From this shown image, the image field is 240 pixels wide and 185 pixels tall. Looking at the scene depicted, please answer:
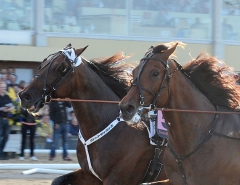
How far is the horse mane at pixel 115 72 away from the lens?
580cm

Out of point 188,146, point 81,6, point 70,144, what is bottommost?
point 70,144

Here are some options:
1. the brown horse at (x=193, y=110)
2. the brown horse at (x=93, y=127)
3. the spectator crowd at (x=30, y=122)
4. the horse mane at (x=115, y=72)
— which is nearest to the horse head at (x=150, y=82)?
the brown horse at (x=193, y=110)

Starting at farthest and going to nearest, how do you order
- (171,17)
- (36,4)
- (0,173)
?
1. (171,17)
2. (36,4)
3. (0,173)

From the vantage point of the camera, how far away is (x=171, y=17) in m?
15.7

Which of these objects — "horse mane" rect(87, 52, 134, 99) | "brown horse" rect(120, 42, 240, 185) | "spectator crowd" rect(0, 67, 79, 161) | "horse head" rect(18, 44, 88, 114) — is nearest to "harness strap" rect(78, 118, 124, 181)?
"horse mane" rect(87, 52, 134, 99)

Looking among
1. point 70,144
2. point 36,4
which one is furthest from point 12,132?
point 36,4

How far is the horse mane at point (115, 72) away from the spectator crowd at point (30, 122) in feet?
12.5

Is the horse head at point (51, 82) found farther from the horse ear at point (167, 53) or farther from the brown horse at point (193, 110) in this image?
the horse ear at point (167, 53)

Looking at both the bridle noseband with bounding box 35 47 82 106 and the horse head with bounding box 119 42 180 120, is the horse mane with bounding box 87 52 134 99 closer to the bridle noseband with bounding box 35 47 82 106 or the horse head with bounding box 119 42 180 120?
the bridle noseband with bounding box 35 47 82 106

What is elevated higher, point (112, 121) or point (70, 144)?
point (112, 121)

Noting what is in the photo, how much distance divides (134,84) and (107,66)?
1664mm

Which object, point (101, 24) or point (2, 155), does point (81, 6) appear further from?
point (2, 155)

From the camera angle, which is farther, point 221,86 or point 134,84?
point 221,86

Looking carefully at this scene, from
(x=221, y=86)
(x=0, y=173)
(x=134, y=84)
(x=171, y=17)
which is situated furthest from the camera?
(x=171, y=17)
